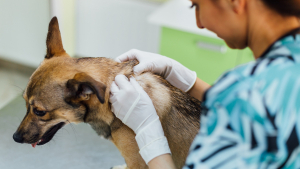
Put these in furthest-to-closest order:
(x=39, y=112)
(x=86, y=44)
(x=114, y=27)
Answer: (x=86, y=44) < (x=114, y=27) < (x=39, y=112)

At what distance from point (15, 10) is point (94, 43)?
833 mm

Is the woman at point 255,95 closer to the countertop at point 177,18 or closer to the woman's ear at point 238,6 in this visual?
the woman's ear at point 238,6

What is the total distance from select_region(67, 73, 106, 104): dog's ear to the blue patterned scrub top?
0.47 meters

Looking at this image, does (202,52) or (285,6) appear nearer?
(285,6)

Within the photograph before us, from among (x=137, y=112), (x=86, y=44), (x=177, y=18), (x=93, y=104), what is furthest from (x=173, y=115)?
(x=86, y=44)

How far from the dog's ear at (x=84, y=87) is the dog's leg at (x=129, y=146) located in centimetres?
21

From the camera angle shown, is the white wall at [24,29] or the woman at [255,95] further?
the white wall at [24,29]

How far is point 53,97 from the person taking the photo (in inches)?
45.7

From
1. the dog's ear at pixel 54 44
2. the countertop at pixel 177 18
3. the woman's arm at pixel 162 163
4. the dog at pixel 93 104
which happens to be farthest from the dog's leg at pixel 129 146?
the countertop at pixel 177 18

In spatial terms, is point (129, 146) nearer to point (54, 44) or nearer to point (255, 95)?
point (54, 44)

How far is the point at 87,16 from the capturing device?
288 cm

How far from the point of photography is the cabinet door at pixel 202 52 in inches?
83.7

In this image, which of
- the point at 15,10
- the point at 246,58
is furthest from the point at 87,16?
the point at 246,58

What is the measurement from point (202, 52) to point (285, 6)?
154cm
